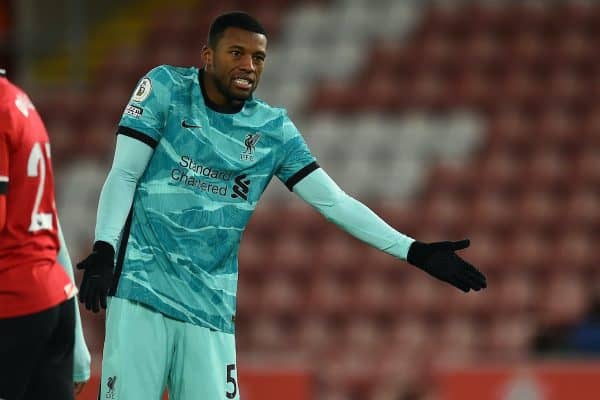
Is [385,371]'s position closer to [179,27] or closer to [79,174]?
[79,174]

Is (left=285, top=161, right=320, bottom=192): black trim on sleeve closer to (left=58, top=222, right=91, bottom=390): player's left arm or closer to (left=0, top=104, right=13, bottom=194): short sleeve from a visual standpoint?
(left=58, top=222, right=91, bottom=390): player's left arm

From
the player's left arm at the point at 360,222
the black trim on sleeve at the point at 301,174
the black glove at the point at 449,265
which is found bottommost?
the black glove at the point at 449,265

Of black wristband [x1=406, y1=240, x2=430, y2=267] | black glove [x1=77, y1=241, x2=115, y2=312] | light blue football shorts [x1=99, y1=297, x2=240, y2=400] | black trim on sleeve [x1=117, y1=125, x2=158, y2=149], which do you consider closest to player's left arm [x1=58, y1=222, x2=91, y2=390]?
black glove [x1=77, y1=241, x2=115, y2=312]

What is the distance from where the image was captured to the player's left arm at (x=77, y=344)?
147 inches

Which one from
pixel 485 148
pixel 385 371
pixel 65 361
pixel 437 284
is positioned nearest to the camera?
pixel 65 361

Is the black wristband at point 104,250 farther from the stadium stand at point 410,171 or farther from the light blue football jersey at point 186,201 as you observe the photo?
the stadium stand at point 410,171

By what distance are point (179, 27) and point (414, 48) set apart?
91.5 inches

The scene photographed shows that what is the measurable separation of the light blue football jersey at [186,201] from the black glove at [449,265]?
22.6 inches

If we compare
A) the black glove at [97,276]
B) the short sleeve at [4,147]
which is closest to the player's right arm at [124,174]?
the black glove at [97,276]

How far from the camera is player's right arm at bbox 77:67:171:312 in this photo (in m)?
3.96

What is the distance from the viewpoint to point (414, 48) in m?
11.4

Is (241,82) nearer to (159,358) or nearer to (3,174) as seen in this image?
(159,358)

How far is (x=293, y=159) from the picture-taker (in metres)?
4.39

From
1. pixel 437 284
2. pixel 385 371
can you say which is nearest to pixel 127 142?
pixel 385 371
